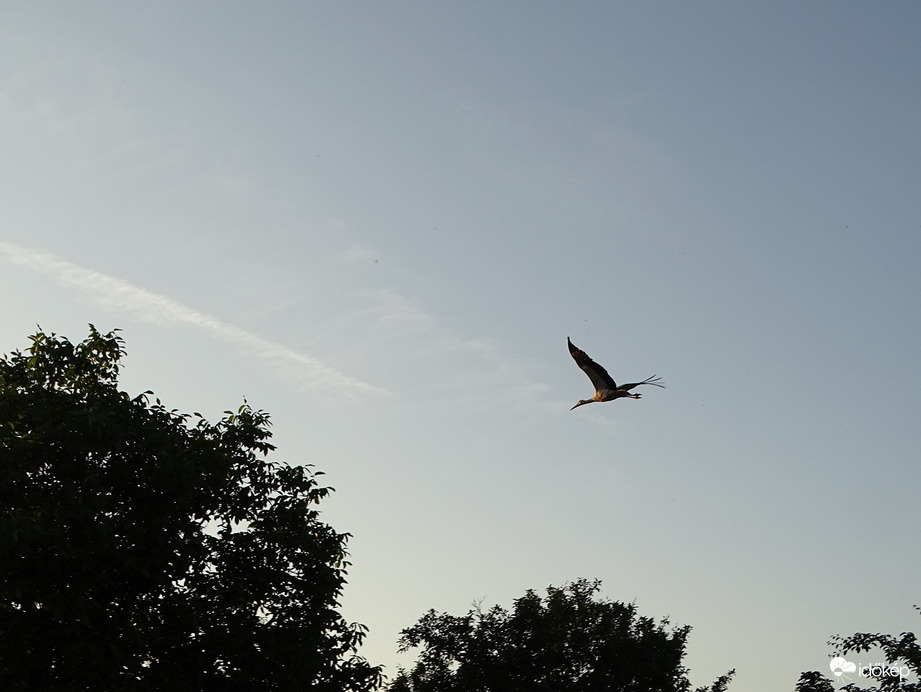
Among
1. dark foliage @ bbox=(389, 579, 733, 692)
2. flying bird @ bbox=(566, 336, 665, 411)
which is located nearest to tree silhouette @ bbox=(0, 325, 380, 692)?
flying bird @ bbox=(566, 336, 665, 411)

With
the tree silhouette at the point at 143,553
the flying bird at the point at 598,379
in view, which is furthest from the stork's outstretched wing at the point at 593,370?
the tree silhouette at the point at 143,553

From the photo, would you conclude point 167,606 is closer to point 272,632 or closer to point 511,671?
point 272,632

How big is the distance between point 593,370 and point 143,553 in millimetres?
10126

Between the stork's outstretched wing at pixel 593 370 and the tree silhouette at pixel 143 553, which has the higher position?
the stork's outstretched wing at pixel 593 370

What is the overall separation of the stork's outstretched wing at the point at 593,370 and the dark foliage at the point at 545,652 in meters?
24.2

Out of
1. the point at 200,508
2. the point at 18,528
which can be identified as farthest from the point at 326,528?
the point at 18,528

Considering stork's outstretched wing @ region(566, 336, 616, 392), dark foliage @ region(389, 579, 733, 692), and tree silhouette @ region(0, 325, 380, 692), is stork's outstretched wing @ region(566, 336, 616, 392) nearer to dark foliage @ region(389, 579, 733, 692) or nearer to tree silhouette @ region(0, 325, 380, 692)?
tree silhouette @ region(0, 325, 380, 692)

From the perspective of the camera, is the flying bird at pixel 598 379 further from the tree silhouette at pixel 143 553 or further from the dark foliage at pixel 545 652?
the dark foliage at pixel 545 652

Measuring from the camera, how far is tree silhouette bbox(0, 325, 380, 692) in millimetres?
20531

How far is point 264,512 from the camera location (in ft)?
81.5

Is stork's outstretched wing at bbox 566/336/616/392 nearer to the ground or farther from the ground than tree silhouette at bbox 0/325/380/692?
farther from the ground

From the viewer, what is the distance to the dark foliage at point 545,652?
43000mm

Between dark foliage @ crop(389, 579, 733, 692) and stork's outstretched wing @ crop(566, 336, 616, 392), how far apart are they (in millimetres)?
24191

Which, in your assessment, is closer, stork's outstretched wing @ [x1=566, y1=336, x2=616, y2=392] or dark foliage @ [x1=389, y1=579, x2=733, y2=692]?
stork's outstretched wing @ [x1=566, y1=336, x2=616, y2=392]
